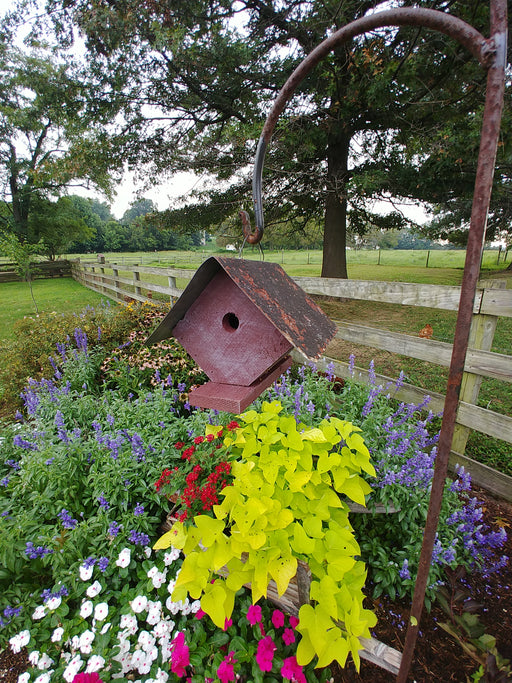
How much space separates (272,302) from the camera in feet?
3.28

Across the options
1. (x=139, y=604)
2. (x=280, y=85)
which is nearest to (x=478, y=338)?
(x=139, y=604)

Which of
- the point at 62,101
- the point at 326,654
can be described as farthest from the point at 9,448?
the point at 62,101

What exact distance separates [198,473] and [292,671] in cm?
89

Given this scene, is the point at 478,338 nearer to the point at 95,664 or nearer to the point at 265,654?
the point at 265,654

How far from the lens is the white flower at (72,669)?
1.35 metres

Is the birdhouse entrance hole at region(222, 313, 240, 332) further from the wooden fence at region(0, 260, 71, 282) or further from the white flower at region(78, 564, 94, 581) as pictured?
the wooden fence at region(0, 260, 71, 282)

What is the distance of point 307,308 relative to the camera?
1.22 metres

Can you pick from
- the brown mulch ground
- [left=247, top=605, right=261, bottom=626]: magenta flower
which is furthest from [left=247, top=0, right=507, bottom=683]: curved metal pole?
the brown mulch ground

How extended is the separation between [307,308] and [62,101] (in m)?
9.21

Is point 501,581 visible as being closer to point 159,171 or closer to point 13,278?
point 159,171

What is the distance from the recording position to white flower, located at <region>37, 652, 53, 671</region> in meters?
1.43

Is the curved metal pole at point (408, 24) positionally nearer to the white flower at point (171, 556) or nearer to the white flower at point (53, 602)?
the white flower at point (171, 556)

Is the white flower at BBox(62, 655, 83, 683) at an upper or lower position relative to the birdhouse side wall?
→ lower

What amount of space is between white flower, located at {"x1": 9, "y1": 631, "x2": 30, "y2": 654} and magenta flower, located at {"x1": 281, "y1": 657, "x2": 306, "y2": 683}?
117cm
